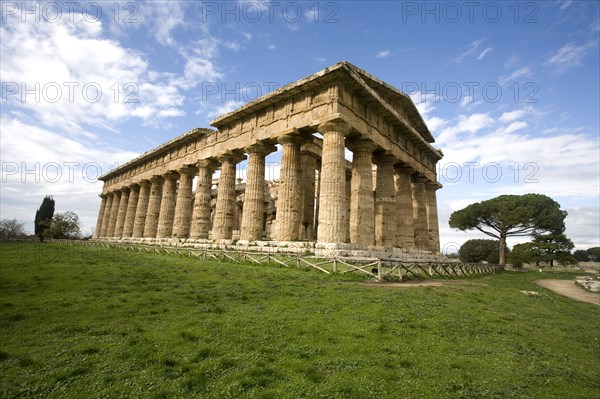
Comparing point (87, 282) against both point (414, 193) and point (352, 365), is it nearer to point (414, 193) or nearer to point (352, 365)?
point (352, 365)

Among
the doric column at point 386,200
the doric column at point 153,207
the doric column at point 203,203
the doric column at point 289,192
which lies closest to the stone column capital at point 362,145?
the doric column at point 386,200

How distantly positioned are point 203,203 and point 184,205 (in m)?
3.09

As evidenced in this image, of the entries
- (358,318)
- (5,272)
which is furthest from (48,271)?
(358,318)

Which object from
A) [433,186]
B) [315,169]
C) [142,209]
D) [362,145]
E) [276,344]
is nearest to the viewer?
[276,344]

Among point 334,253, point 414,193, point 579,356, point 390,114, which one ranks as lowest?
point 579,356

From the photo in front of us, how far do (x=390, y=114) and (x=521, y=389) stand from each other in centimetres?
1830

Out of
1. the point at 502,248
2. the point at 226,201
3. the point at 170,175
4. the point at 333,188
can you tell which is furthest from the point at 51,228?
the point at 502,248

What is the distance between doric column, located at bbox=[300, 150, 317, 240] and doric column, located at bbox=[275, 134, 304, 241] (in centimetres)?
394

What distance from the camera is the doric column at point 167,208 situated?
94.4 feet

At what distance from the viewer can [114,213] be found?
41000 millimetres

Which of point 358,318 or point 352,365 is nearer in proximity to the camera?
point 352,365

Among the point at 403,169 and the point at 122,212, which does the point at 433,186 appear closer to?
the point at 403,169

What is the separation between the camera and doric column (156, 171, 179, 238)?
28781mm

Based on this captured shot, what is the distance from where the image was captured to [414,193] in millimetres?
26812
